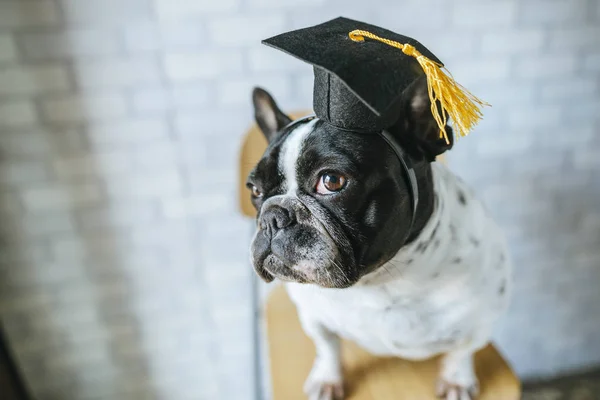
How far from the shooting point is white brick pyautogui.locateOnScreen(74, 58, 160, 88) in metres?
1.08

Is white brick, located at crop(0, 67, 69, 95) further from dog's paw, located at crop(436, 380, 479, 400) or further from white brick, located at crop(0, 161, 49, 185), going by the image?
dog's paw, located at crop(436, 380, 479, 400)

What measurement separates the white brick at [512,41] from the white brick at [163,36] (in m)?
0.57

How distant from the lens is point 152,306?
55.4 inches

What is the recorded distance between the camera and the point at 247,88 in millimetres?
1146

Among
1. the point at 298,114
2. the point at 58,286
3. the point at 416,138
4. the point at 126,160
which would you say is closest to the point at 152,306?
the point at 58,286

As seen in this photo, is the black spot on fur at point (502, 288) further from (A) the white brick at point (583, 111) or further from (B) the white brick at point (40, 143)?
(B) the white brick at point (40, 143)

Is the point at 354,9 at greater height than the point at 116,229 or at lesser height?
greater

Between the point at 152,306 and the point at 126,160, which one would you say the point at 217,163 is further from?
the point at 152,306

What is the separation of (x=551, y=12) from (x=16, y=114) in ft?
3.53

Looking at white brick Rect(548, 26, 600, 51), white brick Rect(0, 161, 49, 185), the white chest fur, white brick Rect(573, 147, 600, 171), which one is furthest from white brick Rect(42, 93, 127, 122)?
white brick Rect(573, 147, 600, 171)

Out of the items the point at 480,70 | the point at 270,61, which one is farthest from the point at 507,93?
the point at 270,61

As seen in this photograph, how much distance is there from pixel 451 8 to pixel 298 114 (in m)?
0.38

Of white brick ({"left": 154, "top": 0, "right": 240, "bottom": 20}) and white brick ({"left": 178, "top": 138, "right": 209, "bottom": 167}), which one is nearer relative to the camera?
white brick ({"left": 154, "top": 0, "right": 240, "bottom": 20})

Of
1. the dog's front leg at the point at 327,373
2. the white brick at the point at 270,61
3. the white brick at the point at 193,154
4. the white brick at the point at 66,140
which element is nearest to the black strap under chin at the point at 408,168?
the dog's front leg at the point at 327,373
